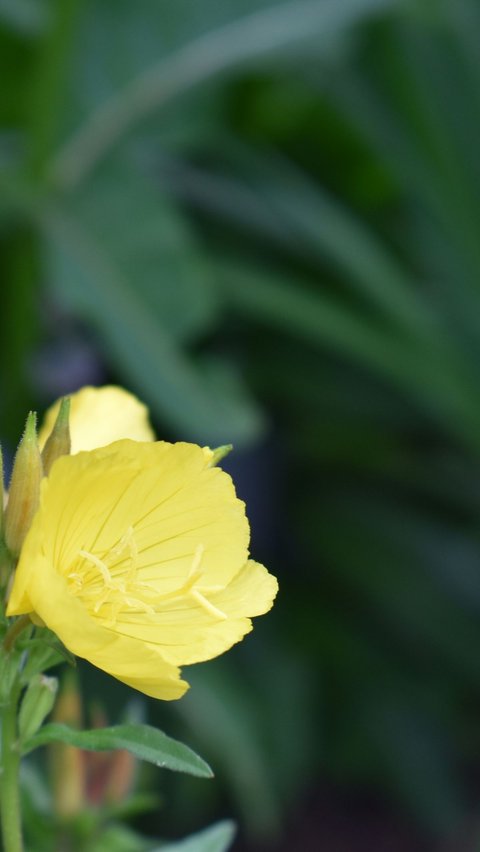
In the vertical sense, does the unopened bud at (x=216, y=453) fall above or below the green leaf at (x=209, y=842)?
above

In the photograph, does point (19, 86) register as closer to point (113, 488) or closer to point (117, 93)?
point (117, 93)

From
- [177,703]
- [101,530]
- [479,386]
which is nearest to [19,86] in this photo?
[479,386]

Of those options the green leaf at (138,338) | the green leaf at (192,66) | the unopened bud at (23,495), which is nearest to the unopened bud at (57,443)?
the unopened bud at (23,495)

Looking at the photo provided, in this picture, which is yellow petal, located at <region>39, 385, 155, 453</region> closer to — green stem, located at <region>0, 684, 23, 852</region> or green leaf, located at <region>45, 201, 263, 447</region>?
green stem, located at <region>0, 684, 23, 852</region>

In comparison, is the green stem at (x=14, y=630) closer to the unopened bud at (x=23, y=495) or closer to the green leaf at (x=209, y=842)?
the unopened bud at (x=23, y=495)

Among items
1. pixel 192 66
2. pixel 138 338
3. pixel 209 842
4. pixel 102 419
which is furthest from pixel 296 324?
pixel 209 842

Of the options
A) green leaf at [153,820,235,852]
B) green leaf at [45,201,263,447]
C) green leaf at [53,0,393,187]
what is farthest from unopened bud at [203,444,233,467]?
green leaf at [53,0,393,187]
